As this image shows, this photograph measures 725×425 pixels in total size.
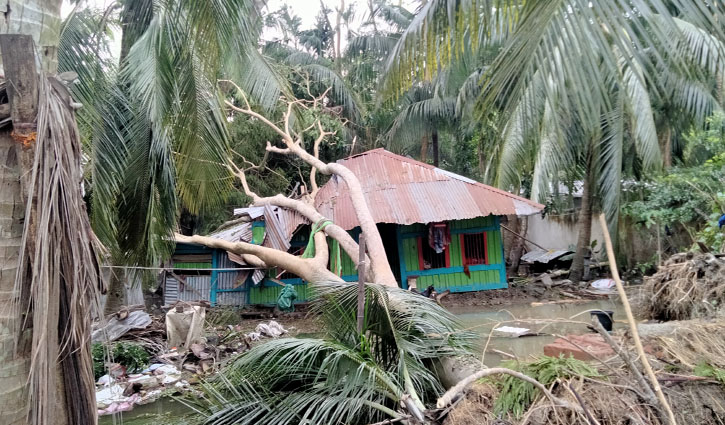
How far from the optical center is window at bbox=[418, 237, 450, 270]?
12852 millimetres

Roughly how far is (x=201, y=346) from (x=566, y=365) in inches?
263

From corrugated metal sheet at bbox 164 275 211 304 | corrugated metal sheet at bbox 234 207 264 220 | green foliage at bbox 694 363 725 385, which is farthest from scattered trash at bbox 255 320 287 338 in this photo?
green foliage at bbox 694 363 725 385

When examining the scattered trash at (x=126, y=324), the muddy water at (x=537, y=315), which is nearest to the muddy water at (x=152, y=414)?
the scattered trash at (x=126, y=324)

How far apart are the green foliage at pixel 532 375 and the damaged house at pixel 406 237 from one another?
865 cm

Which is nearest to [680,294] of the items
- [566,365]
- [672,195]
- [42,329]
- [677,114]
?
[566,365]

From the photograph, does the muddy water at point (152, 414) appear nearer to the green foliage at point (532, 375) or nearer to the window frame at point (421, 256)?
the green foliage at point (532, 375)

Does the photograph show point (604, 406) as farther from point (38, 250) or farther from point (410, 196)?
Result: point (410, 196)

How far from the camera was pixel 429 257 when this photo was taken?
1298cm

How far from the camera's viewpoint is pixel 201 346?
844 centimetres

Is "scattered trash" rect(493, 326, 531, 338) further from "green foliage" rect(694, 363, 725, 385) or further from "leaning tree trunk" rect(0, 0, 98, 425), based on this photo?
"leaning tree trunk" rect(0, 0, 98, 425)

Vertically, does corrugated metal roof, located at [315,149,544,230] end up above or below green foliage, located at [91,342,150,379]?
above

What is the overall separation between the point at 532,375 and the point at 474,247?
9755 mm

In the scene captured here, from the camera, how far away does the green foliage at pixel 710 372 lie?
3.25m

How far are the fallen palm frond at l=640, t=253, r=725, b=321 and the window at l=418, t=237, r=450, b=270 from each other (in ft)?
19.1
